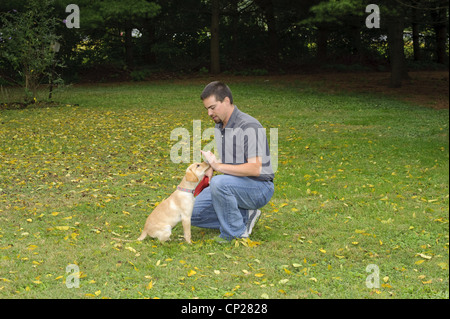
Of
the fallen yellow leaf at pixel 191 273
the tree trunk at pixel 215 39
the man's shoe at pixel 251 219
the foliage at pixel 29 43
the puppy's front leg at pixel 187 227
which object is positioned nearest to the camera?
the fallen yellow leaf at pixel 191 273

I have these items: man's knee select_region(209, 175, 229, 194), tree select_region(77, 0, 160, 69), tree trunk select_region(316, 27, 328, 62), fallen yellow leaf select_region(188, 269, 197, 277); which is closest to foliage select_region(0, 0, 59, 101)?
tree select_region(77, 0, 160, 69)

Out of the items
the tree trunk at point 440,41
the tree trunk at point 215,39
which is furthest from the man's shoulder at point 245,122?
the tree trunk at point 440,41

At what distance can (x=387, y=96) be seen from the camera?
17531 mm

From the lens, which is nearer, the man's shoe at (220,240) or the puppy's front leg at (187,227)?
the puppy's front leg at (187,227)

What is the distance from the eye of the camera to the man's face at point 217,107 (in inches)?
190

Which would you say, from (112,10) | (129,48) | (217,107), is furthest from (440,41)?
(217,107)

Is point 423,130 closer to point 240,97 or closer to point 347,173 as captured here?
point 347,173

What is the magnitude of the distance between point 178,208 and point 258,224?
3.93ft

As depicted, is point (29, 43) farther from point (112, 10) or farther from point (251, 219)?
point (251, 219)

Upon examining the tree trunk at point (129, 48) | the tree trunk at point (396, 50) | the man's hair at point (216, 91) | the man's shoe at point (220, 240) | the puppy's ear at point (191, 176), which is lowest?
the man's shoe at point (220, 240)

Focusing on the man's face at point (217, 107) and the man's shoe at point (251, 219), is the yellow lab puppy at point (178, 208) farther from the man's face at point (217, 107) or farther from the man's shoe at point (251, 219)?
the man's shoe at point (251, 219)

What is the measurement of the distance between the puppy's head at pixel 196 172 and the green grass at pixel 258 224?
676mm

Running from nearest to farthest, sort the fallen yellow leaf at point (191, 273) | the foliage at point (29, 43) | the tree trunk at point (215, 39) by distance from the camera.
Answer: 1. the fallen yellow leaf at point (191, 273)
2. the foliage at point (29, 43)
3. the tree trunk at point (215, 39)

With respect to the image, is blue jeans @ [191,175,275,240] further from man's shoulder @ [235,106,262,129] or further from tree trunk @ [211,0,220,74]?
tree trunk @ [211,0,220,74]
